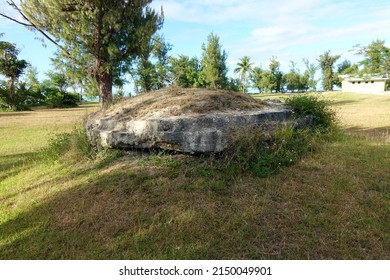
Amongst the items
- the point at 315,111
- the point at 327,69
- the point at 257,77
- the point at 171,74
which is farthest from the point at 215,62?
the point at 327,69

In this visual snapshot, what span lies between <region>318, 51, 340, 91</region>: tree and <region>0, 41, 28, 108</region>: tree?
5644cm

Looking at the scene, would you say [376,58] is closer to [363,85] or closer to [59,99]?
[363,85]

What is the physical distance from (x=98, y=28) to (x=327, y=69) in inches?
2273

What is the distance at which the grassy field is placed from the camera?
2654mm

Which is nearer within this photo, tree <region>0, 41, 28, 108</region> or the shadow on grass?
the shadow on grass

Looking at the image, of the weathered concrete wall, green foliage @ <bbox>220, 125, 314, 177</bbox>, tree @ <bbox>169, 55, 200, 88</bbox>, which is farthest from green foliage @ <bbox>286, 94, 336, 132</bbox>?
tree @ <bbox>169, 55, 200, 88</bbox>

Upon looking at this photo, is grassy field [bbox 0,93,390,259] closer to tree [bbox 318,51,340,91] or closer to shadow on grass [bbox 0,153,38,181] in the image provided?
shadow on grass [bbox 0,153,38,181]

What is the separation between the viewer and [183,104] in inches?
188

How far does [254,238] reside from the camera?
273 cm

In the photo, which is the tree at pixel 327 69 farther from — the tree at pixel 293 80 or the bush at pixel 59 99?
the bush at pixel 59 99

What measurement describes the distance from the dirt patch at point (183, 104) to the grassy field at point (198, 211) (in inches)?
34.7

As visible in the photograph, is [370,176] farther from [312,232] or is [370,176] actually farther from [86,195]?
[86,195]

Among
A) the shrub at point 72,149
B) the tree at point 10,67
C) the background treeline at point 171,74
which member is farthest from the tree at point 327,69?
the shrub at point 72,149

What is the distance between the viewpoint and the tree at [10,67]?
102 feet
